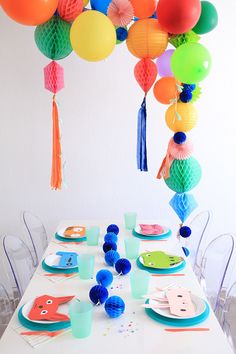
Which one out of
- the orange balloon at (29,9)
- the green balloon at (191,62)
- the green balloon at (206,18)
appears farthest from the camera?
the green balloon at (206,18)

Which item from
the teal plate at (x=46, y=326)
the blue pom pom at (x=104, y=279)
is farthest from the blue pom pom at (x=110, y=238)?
the teal plate at (x=46, y=326)

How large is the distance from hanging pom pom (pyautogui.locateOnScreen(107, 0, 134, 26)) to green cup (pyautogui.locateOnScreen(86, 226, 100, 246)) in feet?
3.29

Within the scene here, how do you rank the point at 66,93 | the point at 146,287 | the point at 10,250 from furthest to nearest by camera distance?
1. the point at 66,93
2. the point at 10,250
3. the point at 146,287

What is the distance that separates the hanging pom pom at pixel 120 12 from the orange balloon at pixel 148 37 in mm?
67

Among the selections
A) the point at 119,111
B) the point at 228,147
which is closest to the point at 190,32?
the point at 119,111

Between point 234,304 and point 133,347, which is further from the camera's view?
point 234,304

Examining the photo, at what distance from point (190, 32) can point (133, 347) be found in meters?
1.40

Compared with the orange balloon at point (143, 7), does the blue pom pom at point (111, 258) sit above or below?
below

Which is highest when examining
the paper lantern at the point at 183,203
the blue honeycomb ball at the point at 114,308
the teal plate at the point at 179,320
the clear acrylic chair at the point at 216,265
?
the paper lantern at the point at 183,203

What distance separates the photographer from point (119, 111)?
2.65 meters

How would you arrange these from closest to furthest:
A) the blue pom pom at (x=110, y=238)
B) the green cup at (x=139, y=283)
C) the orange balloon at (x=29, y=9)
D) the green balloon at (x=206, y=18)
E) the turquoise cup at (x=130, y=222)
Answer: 1. the green cup at (x=139, y=283)
2. the orange balloon at (x=29, y=9)
3. the green balloon at (x=206, y=18)
4. the blue pom pom at (x=110, y=238)
5. the turquoise cup at (x=130, y=222)

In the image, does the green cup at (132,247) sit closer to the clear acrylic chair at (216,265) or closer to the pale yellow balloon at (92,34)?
the clear acrylic chair at (216,265)

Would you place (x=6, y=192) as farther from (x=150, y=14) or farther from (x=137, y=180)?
(x=150, y=14)

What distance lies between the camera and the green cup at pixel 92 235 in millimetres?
1896
